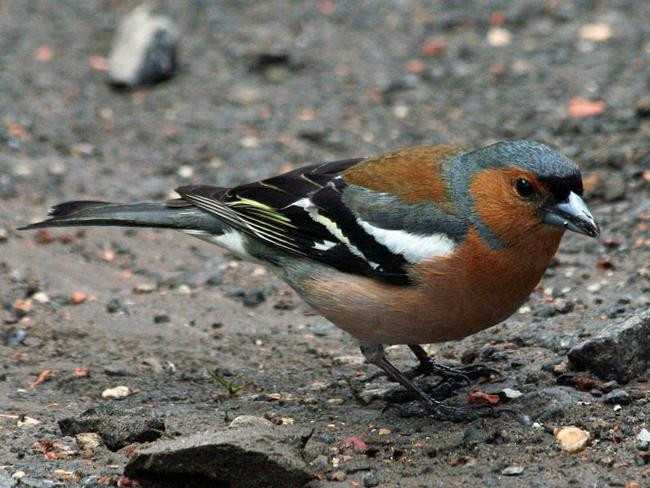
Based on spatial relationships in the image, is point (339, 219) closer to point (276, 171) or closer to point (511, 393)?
point (511, 393)

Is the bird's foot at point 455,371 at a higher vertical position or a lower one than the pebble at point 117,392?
higher

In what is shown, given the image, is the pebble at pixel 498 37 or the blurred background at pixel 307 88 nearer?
the blurred background at pixel 307 88

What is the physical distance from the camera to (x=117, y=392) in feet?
16.9

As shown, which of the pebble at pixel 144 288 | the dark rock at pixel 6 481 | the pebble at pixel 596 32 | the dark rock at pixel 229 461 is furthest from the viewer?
the pebble at pixel 596 32

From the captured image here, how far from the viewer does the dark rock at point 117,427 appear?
441 cm

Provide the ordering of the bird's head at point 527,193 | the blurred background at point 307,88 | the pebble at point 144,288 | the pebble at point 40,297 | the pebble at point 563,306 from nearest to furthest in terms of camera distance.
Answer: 1. the bird's head at point 527,193
2. the pebble at point 563,306
3. the pebble at point 40,297
4. the pebble at point 144,288
5. the blurred background at point 307,88

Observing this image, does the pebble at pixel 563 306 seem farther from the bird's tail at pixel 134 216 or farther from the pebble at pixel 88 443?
the pebble at pixel 88 443

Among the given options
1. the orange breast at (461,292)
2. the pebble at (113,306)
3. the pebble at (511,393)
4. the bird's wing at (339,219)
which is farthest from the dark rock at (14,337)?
the pebble at (511,393)

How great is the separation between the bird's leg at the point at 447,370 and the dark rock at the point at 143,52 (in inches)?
168

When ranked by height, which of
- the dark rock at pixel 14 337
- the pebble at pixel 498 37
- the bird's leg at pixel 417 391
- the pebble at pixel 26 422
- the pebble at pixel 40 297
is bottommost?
the dark rock at pixel 14 337

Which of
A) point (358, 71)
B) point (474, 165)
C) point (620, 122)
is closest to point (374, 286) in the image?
point (474, 165)

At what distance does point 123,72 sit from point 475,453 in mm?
5287

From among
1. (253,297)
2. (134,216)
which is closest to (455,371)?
(253,297)

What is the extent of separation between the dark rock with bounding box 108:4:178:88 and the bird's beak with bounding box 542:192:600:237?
4.89 metres
